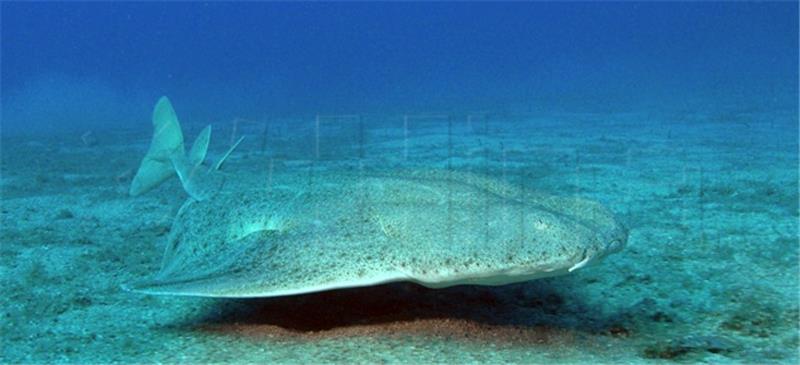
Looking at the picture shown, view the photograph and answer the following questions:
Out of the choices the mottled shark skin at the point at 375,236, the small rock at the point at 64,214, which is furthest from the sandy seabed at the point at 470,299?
the mottled shark skin at the point at 375,236

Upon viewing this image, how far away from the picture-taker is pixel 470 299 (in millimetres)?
3414

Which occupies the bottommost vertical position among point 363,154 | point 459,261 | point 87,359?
point 87,359

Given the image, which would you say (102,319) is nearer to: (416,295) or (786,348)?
(416,295)

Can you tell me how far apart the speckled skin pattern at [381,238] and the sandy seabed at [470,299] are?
35cm

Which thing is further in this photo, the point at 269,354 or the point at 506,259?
the point at 269,354

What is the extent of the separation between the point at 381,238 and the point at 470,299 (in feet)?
3.33

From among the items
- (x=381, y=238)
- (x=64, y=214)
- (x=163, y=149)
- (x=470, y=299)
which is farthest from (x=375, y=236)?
(x=64, y=214)

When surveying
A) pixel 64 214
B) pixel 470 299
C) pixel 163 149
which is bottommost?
pixel 470 299

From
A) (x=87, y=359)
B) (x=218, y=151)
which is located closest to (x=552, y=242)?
(x=87, y=359)

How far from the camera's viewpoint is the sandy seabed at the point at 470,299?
2711mm

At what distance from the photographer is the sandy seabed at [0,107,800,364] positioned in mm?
2711

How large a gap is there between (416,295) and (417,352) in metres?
0.73

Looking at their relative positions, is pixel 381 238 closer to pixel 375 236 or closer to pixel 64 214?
pixel 375 236

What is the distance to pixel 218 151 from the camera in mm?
12133
